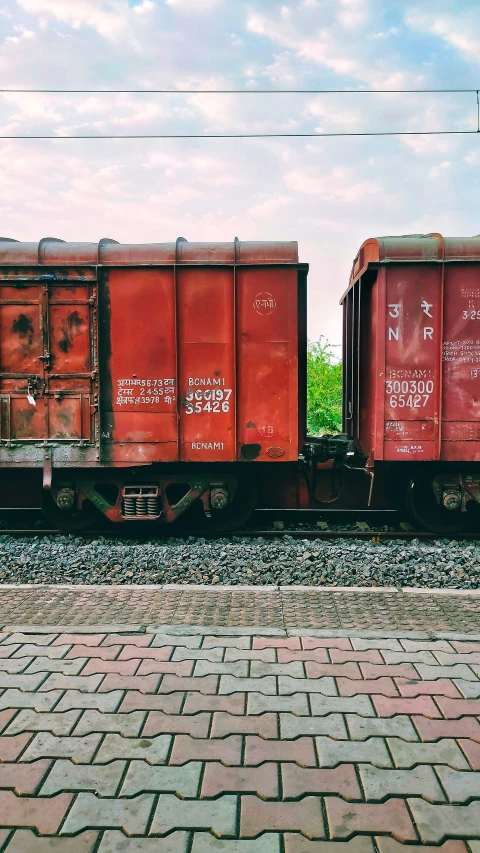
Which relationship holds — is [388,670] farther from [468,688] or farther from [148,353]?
[148,353]

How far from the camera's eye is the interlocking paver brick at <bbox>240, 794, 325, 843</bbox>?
89.0 inches

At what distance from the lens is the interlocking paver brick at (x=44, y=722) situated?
2945mm

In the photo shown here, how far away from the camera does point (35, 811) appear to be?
237 centimetres

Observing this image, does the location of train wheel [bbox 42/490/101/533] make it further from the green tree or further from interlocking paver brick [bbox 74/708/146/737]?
the green tree

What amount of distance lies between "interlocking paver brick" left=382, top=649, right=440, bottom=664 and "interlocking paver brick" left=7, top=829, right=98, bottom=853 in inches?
80.8

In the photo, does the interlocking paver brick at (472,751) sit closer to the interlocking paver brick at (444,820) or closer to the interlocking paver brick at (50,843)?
the interlocking paver brick at (444,820)

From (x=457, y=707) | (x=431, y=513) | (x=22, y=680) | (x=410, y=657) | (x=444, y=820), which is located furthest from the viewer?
(x=431, y=513)

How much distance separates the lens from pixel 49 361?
7.24m

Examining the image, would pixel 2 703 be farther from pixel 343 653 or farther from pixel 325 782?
pixel 343 653

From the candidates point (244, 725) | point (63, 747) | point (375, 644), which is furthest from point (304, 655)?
point (63, 747)

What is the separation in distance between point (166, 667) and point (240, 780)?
112 cm

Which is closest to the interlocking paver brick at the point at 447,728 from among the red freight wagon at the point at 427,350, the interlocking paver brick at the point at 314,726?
the interlocking paver brick at the point at 314,726

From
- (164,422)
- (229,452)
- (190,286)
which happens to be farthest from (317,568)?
(190,286)

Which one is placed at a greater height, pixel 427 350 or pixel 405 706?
pixel 427 350
